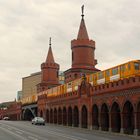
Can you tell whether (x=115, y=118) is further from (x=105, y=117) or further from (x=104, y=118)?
(x=105, y=117)

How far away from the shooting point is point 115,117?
42.8 metres

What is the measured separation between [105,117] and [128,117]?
22.1 ft

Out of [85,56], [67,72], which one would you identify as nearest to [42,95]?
[67,72]

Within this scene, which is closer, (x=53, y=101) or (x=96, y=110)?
(x=96, y=110)

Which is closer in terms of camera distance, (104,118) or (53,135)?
(53,135)

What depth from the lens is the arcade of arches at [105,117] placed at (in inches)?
1539

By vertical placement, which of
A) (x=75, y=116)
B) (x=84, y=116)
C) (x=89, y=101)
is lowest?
(x=75, y=116)

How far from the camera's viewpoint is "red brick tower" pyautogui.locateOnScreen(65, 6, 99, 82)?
7244 cm

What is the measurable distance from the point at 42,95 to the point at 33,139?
185 feet

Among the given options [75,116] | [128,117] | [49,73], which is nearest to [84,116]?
[75,116]

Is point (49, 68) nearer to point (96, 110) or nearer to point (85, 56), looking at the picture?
point (85, 56)

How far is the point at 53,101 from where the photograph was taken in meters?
70.9

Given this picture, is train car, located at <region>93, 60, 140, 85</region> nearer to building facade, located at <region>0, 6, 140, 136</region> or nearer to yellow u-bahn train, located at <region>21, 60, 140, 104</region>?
yellow u-bahn train, located at <region>21, 60, 140, 104</region>

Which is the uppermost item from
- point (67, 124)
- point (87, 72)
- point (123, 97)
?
point (87, 72)
